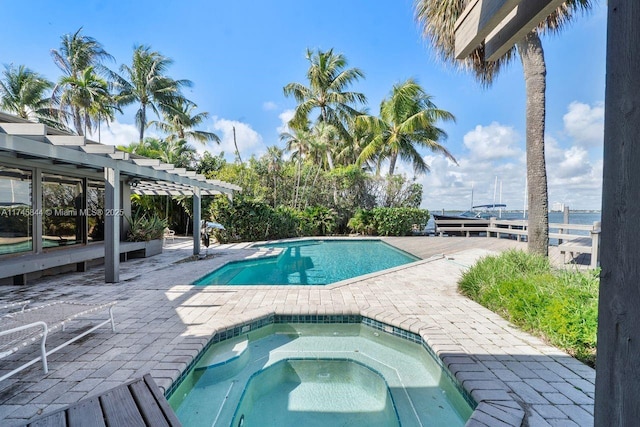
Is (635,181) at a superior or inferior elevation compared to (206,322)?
superior

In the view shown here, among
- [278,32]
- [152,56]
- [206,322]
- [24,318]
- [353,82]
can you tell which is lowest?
[206,322]

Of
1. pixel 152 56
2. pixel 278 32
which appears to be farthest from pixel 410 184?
pixel 152 56

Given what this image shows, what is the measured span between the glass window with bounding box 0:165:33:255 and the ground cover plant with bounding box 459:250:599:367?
953 centimetres

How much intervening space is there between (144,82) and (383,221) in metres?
18.9

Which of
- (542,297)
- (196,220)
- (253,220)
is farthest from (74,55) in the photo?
(542,297)

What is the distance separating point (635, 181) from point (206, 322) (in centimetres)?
444

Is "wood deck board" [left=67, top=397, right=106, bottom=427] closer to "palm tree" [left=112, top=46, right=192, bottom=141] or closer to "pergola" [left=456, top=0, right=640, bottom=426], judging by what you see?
"pergola" [left=456, top=0, right=640, bottom=426]

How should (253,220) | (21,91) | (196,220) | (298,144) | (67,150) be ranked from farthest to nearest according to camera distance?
(21,91) < (298,144) < (253,220) < (196,220) < (67,150)

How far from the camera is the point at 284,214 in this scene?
49.9 feet

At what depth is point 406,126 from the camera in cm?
1848

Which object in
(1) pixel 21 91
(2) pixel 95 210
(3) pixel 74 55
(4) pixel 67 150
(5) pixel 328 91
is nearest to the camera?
(4) pixel 67 150

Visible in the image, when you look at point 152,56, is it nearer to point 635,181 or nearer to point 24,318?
point 24,318

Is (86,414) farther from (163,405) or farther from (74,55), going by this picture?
(74,55)

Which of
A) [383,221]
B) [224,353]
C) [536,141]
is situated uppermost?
[536,141]
